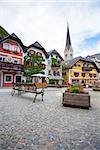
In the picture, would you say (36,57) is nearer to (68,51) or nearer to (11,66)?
(11,66)

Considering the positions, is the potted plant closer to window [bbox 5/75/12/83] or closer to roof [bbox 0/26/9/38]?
window [bbox 5/75/12/83]

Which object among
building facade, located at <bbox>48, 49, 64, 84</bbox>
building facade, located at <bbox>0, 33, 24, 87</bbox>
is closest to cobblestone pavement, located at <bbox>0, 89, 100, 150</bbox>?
building facade, located at <bbox>0, 33, 24, 87</bbox>

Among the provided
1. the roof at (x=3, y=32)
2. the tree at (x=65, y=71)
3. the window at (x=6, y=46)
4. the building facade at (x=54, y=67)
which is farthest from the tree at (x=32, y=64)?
the tree at (x=65, y=71)

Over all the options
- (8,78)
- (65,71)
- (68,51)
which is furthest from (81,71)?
(68,51)

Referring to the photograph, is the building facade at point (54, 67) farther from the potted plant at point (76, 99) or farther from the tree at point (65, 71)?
the potted plant at point (76, 99)

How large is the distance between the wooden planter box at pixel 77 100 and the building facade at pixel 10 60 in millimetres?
19834

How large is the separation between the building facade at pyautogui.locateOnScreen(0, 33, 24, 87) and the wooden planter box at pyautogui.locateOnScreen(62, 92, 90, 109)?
1983 cm

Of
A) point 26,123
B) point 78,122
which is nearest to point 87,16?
point 78,122

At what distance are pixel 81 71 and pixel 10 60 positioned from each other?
22.6m

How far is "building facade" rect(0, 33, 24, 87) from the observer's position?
1047 inches

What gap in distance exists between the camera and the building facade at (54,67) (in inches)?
1416

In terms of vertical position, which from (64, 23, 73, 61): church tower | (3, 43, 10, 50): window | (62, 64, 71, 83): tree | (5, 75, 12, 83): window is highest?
(64, 23, 73, 61): church tower

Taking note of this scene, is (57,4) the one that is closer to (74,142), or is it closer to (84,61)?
(74,142)

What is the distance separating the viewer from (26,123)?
4711 millimetres
